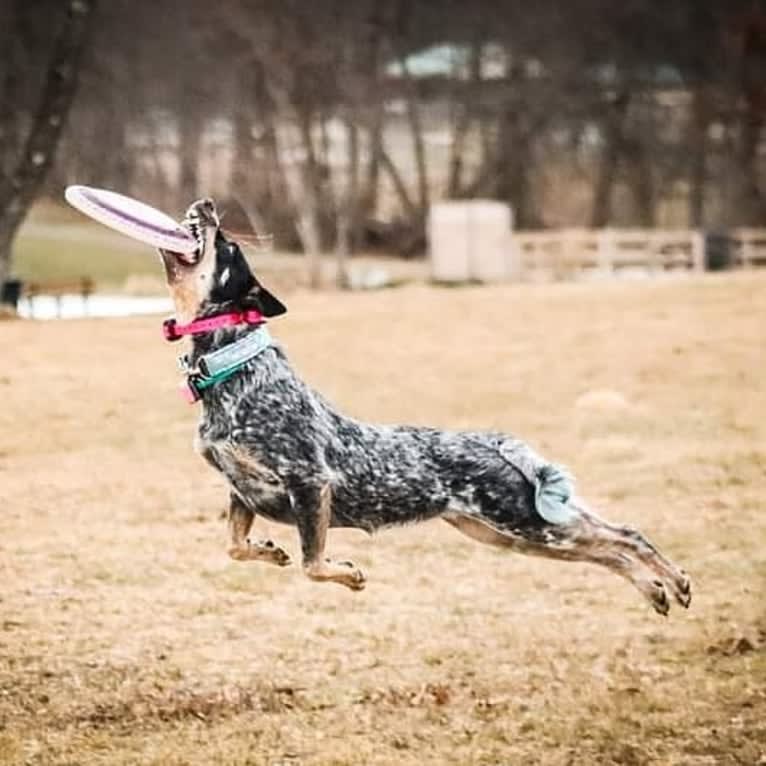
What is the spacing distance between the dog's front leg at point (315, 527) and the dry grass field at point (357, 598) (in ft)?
1.00

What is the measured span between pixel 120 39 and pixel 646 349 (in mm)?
880

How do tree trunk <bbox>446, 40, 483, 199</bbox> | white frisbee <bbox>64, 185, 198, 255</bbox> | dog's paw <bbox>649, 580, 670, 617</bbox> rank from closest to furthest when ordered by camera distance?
1. white frisbee <bbox>64, 185, 198, 255</bbox>
2. dog's paw <bbox>649, 580, 670, 617</bbox>
3. tree trunk <bbox>446, 40, 483, 199</bbox>

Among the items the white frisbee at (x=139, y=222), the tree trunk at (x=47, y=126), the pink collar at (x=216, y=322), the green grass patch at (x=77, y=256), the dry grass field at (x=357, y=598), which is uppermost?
the tree trunk at (x=47, y=126)

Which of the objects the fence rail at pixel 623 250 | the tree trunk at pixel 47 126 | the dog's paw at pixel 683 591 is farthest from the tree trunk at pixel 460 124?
the dog's paw at pixel 683 591

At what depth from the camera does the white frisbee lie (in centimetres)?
200

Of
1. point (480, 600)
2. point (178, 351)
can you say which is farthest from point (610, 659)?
point (178, 351)

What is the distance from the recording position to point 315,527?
2115 mm

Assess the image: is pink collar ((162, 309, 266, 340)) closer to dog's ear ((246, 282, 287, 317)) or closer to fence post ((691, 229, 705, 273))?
dog's ear ((246, 282, 287, 317))

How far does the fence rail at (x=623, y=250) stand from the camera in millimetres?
3213

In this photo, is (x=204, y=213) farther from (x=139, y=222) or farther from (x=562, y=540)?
(x=562, y=540)

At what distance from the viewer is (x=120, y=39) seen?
2.68m

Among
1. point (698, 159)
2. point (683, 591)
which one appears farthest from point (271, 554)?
point (698, 159)

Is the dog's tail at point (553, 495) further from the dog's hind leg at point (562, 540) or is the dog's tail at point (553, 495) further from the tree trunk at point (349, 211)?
the tree trunk at point (349, 211)

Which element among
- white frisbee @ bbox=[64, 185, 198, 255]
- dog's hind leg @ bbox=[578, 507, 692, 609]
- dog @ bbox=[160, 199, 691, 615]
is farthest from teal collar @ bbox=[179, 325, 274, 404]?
dog's hind leg @ bbox=[578, 507, 692, 609]
